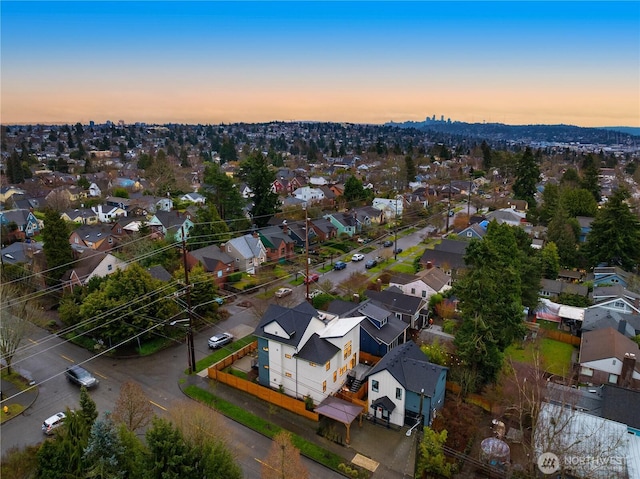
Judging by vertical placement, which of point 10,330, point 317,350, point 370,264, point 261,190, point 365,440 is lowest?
point 365,440

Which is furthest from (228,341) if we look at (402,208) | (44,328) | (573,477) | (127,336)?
(402,208)

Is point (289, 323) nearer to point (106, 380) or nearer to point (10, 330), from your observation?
point (106, 380)

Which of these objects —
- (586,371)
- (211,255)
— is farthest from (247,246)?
(586,371)

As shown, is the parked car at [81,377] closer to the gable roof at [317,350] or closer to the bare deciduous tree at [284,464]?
the gable roof at [317,350]

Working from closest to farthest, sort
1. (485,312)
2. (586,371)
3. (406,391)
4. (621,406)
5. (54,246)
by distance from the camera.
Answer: (621,406) < (406,391) < (485,312) < (586,371) < (54,246)

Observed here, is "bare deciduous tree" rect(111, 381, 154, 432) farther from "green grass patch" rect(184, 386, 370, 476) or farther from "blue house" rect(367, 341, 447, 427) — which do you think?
"blue house" rect(367, 341, 447, 427)

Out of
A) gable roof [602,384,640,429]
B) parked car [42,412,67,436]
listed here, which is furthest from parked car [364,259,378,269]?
parked car [42,412,67,436]

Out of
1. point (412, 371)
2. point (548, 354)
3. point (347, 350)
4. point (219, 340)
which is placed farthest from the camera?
point (548, 354)

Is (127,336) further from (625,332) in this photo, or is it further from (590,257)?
(590,257)

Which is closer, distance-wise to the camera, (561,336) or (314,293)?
(561,336)
